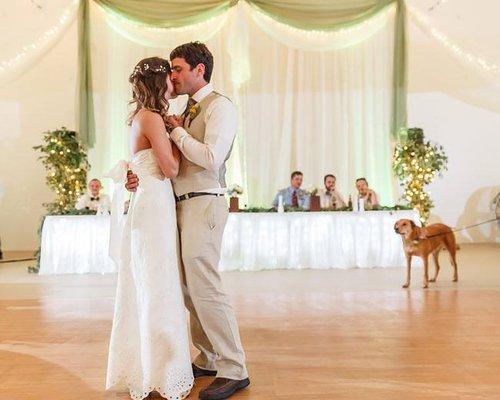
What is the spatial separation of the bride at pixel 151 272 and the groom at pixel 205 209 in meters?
0.06

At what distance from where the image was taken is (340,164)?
9867 millimetres

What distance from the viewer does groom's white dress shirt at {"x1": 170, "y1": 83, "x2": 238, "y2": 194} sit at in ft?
7.70

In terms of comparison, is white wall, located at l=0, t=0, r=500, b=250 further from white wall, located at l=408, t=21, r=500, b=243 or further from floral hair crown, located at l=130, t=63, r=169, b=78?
floral hair crown, located at l=130, t=63, r=169, b=78

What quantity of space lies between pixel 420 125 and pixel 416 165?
1753 mm

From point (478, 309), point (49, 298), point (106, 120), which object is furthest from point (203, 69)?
point (106, 120)

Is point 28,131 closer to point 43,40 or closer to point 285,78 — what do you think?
point 43,40

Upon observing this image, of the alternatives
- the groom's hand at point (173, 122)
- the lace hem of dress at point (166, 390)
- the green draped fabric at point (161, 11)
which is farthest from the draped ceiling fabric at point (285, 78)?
the lace hem of dress at point (166, 390)

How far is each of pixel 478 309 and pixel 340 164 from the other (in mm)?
5694

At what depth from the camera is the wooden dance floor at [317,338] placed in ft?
8.64

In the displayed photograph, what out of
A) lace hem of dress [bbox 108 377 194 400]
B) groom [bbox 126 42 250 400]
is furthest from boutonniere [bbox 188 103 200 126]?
lace hem of dress [bbox 108 377 194 400]

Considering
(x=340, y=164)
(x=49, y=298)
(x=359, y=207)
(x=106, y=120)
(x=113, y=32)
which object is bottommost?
(x=49, y=298)

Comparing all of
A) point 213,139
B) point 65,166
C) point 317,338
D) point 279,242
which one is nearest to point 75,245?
point 65,166

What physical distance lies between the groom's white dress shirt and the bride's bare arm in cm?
5

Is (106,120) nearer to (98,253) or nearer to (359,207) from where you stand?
(98,253)
